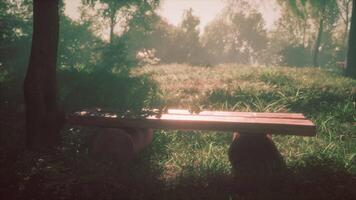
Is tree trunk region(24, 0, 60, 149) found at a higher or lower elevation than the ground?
higher

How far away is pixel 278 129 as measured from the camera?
455cm

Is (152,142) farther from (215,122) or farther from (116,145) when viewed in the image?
(215,122)

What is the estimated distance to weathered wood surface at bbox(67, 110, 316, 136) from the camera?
4.53 meters

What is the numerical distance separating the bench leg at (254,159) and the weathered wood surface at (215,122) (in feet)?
1.32

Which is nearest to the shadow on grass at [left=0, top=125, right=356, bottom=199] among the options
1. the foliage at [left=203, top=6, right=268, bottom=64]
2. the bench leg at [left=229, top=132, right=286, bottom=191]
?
the bench leg at [left=229, top=132, right=286, bottom=191]

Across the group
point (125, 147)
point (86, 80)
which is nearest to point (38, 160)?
point (125, 147)

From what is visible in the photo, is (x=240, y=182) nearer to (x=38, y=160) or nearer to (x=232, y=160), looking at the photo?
(x=232, y=160)

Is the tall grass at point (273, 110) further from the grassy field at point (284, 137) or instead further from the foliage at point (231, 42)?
the foliage at point (231, 42)

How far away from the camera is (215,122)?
4789 millimetres

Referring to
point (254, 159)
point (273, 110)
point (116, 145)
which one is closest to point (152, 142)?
point (116, 145)

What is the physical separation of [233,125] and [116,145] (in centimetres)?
204

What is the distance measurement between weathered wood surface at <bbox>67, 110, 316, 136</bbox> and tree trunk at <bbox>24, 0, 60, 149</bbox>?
24.0 inches

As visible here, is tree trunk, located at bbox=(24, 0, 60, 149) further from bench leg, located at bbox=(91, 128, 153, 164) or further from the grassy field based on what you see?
the grassy field

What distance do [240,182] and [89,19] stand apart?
3093cm
